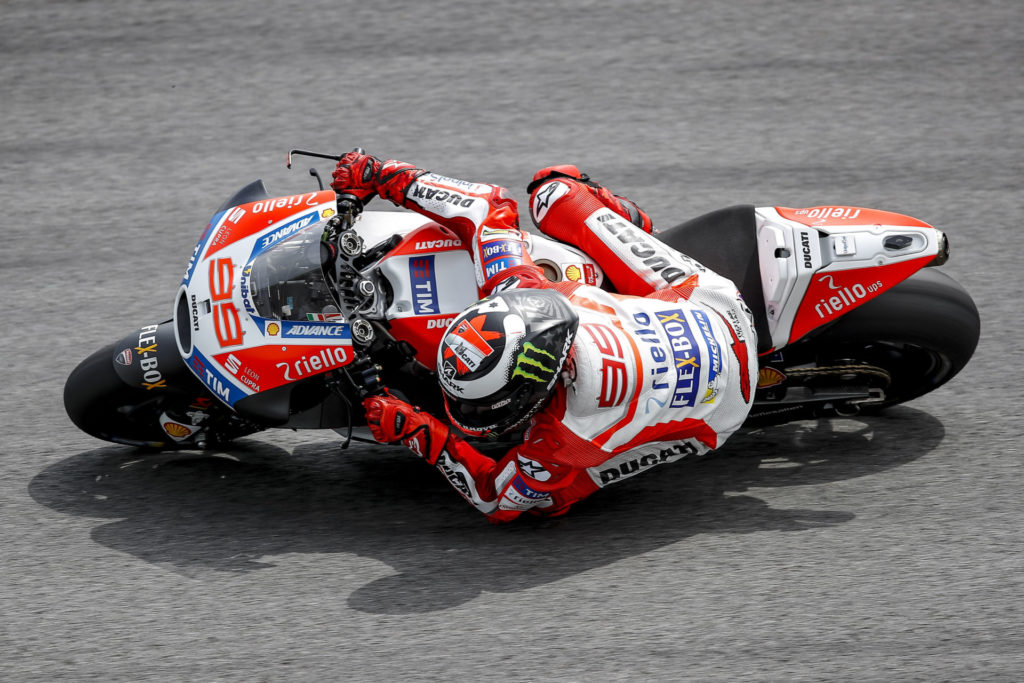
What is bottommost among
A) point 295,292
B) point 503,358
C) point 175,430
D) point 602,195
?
point 175,430

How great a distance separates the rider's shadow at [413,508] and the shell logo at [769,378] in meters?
0.46

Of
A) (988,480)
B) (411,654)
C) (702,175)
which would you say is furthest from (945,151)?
(411,654)

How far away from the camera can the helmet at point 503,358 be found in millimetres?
3826

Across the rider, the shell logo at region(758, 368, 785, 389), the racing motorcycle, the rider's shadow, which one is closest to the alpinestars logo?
the rider

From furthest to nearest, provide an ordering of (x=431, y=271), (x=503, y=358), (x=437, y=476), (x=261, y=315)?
(x=437, y=476) < (x=431, y=271) < (x=261, y=315) < (x=503, y=358)

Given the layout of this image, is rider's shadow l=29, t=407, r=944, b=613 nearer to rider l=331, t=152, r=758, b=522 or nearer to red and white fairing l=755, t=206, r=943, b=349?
rider l=331, t=152, r=758, b=522

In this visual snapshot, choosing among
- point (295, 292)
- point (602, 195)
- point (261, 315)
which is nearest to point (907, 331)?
point (602, 195)

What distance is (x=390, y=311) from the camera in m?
4.33

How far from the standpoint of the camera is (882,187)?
268 inches

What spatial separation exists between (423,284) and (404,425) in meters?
0.55

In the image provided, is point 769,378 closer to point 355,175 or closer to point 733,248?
point 733,248

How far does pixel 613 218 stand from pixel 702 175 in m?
2.59

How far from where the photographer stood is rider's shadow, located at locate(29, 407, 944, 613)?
14.5 feet

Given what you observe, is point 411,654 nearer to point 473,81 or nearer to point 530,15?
point 473,81
